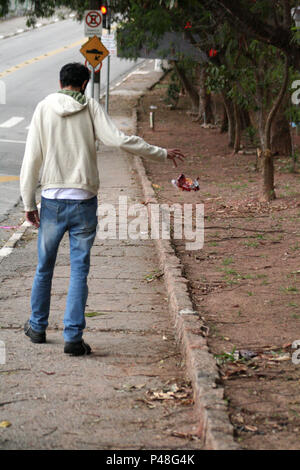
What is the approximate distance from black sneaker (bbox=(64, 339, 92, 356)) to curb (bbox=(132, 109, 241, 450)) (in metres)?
0.69

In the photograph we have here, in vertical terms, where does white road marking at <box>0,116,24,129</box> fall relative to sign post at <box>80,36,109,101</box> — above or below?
below

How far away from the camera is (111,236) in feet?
32.0

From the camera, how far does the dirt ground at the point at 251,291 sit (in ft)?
14.2

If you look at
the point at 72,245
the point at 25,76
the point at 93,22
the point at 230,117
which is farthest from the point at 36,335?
the point at 25,76

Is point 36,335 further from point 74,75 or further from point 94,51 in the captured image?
point 94,51

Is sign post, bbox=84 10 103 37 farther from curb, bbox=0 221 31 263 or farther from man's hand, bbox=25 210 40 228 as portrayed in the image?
man's hand, bbox=25 210 40 228

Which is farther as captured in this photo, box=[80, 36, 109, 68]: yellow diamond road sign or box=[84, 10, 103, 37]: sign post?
box=[80, 36, 109, 68]: yellow diamond road sign

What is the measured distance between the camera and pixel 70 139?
535cm

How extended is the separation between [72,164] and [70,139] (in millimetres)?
174

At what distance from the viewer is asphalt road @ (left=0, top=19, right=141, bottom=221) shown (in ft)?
53.6

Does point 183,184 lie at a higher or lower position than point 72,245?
lower

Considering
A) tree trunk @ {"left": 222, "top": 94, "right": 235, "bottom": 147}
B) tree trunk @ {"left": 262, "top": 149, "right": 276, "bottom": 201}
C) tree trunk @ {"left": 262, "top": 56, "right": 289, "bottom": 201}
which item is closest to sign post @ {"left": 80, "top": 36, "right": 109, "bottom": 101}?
tree trunk @ {"left": 222, "top": 94, "right": 235, "bottom": 147}

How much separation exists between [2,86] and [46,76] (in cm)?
366

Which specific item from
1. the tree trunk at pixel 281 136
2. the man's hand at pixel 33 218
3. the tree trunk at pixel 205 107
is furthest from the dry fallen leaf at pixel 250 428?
the tree trunk at pixel 205 107
